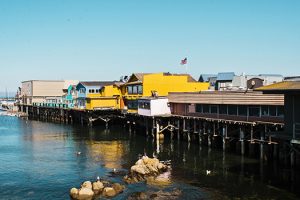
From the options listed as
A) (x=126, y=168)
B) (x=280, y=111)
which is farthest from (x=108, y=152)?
(x=280, y=111)

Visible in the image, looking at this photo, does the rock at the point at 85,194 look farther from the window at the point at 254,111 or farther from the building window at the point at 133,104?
the building window at the point at 133,104

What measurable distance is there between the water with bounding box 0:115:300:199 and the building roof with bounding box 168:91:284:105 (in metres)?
6.51

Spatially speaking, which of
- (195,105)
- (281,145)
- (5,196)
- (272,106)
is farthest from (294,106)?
(195,105)

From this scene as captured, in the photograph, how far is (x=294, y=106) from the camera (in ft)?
99.9

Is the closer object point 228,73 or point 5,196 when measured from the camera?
point 5,196

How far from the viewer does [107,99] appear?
9138 cm

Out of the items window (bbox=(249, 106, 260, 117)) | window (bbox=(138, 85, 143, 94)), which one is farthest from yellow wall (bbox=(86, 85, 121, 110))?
window (bbox=(249, 106, 260, 117))

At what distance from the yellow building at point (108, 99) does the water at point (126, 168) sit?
26.3 meters

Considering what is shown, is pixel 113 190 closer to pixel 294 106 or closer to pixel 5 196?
pixel 5 196

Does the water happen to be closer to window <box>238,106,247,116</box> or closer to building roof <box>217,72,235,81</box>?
window <box>238,106,247,116</box>

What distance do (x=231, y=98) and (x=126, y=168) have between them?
16723 mm

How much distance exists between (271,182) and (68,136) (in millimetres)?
44669

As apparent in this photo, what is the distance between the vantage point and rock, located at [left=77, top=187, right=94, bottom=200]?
100 feet

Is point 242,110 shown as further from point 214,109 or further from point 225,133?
point 214,109
